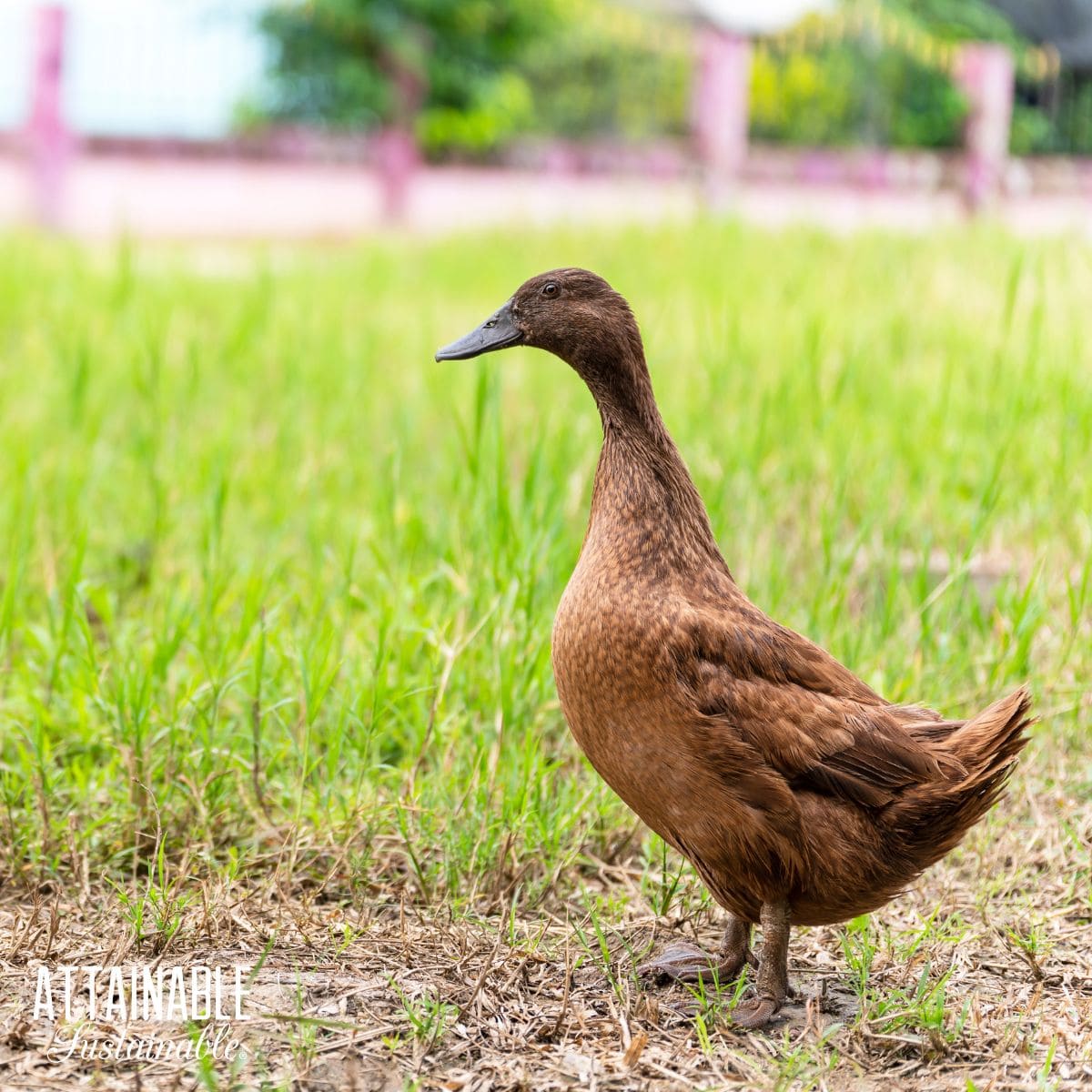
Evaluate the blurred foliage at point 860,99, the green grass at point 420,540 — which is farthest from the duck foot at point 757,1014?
the blurred foliage at point 860,99

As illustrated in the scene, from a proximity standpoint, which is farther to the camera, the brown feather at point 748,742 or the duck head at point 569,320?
the duck head at point 569,320

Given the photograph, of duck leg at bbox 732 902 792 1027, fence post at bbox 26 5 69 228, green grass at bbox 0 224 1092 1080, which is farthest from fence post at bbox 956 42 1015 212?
duck leg at bbox 732 902 792 1027

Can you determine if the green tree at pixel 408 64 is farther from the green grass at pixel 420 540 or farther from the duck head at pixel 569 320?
the duck head at pixel 569 320

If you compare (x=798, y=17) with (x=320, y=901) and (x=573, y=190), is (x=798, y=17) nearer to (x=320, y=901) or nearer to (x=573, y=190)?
(x=573, y=190)

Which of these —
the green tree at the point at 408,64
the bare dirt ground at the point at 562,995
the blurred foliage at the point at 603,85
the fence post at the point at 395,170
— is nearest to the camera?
the bare dirt ground at the point at 562,995

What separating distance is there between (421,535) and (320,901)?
4.13 ft

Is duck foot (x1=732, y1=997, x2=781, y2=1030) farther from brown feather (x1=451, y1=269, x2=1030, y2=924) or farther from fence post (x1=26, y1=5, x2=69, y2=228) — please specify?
fence post (x1=26, y1=5, x2=69, y2=228)

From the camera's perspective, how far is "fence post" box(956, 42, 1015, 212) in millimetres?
16281

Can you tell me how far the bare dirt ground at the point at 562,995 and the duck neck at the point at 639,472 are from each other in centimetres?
60

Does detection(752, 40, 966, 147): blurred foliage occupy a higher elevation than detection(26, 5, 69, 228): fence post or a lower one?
higher

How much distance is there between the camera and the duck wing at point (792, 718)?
193cm

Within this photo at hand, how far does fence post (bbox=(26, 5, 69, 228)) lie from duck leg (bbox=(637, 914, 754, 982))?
1189cm

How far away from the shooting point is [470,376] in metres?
5.58

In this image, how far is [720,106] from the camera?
49.4 feet
